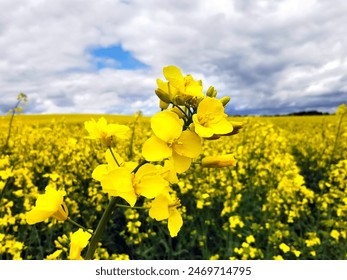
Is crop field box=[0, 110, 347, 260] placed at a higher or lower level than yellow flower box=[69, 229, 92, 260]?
lower

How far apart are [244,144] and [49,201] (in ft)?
18.2

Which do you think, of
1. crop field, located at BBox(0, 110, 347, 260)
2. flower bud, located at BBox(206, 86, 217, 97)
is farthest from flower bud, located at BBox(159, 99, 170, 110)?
crop field, located at BBox(0, 110, 347, 260)

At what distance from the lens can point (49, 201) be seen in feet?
3.70

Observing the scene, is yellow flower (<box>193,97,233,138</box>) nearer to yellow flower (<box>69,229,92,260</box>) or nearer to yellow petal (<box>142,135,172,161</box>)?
yellow petal (<box>142,135,172,161</box>)

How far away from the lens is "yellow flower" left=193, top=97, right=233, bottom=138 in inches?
38.9

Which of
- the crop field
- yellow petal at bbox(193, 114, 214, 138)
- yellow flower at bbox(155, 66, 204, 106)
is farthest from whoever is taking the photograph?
the crop field

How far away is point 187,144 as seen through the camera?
97 centimetres

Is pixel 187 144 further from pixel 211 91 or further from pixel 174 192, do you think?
pixel 174 192

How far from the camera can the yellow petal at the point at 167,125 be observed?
37.9 inches

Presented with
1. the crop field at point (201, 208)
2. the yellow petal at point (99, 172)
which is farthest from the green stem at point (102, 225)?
the crop field at point (201, 208)
